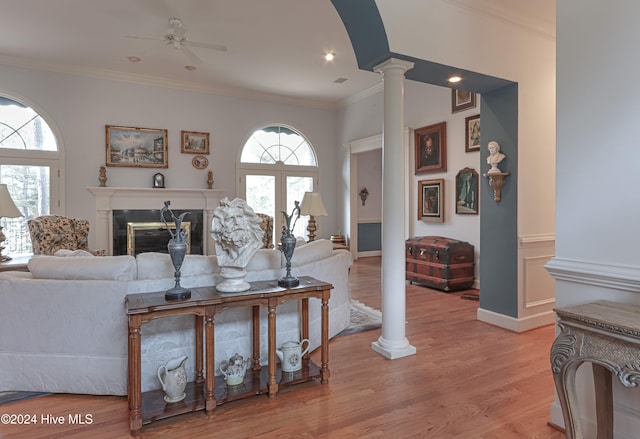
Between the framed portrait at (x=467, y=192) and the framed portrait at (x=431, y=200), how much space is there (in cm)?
30

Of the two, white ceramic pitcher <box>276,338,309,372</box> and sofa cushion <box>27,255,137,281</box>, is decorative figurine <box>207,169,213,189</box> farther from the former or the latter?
white ceramic pitcher <box>276,338,309,372</box>

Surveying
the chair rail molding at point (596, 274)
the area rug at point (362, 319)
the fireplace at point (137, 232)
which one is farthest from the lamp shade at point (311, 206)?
the chair rail molding at point (596, 274)

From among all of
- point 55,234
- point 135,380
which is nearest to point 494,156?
point 135,380

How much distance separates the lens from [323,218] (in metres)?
8.13

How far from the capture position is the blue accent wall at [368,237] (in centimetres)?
846

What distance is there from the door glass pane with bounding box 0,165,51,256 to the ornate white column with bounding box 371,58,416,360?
565cm

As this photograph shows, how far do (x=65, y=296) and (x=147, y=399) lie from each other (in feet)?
2.69

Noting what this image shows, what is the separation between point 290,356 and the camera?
2479 mm

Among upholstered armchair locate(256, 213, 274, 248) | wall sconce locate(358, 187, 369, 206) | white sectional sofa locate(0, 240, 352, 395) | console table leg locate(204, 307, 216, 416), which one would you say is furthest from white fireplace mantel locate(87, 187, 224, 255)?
console table leg locate(204, 307, 216, 416)

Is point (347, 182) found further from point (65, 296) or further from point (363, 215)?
point (65, 296)

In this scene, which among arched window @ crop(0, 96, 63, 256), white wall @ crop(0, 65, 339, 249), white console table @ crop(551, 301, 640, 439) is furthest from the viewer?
white wall @ crop(0, 65, 339, 249)

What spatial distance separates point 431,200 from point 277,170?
3209mm

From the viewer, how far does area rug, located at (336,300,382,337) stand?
11.5 feet

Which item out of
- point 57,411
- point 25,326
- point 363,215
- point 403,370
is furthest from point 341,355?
point 363,215
